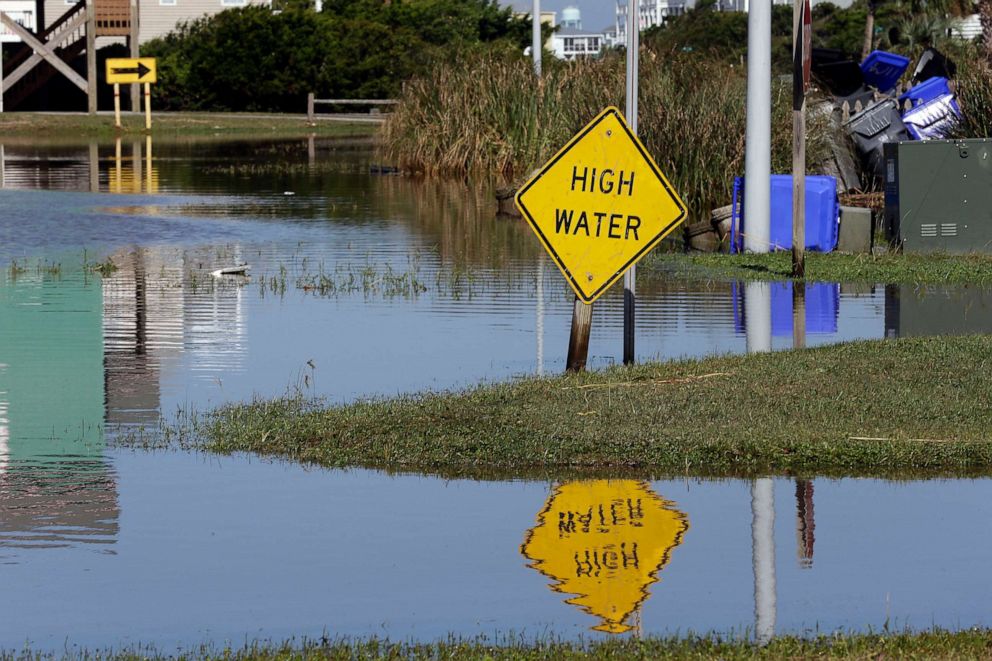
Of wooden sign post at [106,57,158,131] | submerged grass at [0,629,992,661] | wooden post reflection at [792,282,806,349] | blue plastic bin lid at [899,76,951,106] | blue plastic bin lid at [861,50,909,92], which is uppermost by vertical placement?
wooden sign post at [106,57,158,131]

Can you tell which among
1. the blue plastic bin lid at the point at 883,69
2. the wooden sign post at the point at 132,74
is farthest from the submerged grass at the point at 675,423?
the wooden sign post at the point at 132,74

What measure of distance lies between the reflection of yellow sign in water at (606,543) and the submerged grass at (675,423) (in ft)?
2.23

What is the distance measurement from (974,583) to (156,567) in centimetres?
356

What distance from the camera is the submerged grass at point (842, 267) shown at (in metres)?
→ 19.5

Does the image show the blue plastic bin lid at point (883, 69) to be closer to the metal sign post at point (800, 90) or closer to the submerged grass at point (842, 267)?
the submerged grass at point (842, 267)

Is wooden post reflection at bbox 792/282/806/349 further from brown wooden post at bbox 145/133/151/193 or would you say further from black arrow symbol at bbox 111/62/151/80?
black arrow symbol at bbox 111/62/151/80

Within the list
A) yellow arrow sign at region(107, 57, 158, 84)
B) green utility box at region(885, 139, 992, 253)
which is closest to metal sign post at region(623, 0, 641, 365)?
green utility box at region(885, 139, 992, 253)

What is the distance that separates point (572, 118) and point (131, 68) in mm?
37240

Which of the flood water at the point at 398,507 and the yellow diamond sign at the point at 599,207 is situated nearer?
the flood water at the point at 398,507

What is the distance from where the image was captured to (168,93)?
75.6 metres

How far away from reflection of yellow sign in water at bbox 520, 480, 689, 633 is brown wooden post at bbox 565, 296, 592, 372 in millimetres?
3422

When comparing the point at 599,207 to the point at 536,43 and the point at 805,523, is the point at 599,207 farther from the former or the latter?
the point at 536,43

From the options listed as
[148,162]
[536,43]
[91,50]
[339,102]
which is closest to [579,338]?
[536,43]

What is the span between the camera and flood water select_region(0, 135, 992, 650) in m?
7.40
